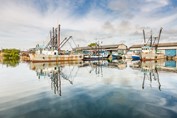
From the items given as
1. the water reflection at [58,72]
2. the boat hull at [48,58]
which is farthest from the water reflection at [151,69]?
the boat hull at [48,58]

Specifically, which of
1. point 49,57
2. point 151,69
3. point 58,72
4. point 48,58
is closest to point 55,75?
point 58,72

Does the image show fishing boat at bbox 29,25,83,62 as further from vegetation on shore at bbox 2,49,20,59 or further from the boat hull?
vegetation on shore at bbox 2,49,20,59

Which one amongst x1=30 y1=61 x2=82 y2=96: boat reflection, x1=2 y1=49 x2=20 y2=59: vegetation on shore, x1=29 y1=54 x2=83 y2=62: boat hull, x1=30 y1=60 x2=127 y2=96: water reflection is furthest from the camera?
x1=2 y1=49 x2=20 y2=59: vegetation on shore

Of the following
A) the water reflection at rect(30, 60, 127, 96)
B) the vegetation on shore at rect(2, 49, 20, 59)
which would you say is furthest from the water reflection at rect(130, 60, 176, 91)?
the vegetation on shore at rect(2, 49, 20, 59)

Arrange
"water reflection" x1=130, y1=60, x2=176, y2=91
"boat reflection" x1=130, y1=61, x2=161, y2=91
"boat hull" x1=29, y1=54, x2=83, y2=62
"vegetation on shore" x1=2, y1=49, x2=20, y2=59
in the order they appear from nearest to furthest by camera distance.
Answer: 1. "boat reflection" x1=130, y1=61, x2=161, y2=91
2. "water reflection" x1=130, y1=60, x2=176, y2=91
3. "boat hull" x1=29, y1=54, x2=83, y2=62
4. "vegetation on shore" x1=2, y1=49, x2=20, y2=59

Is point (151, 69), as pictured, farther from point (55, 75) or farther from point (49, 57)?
point (49, 57)

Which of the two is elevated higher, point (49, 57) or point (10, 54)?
point (10, 54)

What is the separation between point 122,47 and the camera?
408 ft

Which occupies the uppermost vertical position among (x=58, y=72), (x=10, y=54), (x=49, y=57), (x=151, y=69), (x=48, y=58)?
Result: (x=10, y=54)

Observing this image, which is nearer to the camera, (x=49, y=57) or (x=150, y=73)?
(x=150, y=73)

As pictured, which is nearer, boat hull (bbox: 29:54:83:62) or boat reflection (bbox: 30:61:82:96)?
boat reflection (bbox: 30:61:82:96)

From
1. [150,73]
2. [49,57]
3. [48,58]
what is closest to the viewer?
[150,73]

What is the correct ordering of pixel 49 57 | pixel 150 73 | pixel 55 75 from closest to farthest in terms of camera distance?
pixel 55 75 < pixel 150 73 < pixel 49 57

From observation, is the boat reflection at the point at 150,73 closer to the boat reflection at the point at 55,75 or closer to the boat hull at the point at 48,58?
the boat reflection at the point at 55,75
